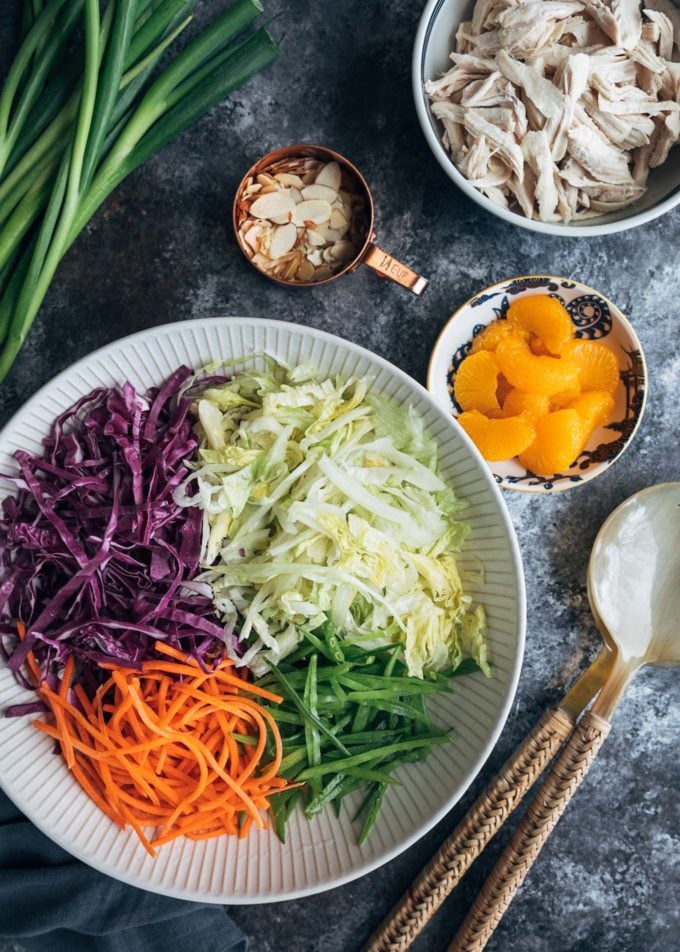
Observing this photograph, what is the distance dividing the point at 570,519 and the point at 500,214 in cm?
82

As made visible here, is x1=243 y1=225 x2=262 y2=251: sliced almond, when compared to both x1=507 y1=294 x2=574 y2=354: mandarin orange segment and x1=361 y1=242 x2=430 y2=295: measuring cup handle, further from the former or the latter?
x1=507 y1=294 x2=574 y2=354: mandarin orange segment

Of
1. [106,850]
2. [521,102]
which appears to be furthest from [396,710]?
[521,102]

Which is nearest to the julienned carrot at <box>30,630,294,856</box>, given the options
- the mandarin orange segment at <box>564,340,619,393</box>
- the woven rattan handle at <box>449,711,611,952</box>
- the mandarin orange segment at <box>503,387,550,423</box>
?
the woven rattan handle at <box>449,711,611,952</box>

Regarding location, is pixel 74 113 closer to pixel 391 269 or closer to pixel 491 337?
pixel 391 269

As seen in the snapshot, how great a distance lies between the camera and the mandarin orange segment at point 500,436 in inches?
76.0

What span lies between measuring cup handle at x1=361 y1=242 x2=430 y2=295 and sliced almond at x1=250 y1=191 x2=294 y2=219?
0.73ft

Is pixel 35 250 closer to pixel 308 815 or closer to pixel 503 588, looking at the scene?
pixel 503 588

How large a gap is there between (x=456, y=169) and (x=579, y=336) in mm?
535

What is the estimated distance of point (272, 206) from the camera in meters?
1.99

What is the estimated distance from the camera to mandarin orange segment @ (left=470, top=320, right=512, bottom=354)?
6.66ft

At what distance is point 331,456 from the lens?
1.81 m

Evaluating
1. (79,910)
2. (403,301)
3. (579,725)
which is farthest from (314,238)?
(79,910)

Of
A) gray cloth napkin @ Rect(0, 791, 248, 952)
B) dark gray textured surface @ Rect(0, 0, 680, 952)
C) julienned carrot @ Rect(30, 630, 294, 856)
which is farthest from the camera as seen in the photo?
dark gray textured surface @ Rect(0, 0, 680, 952)

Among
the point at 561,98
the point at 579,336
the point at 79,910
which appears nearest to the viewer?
the point at 561,98
